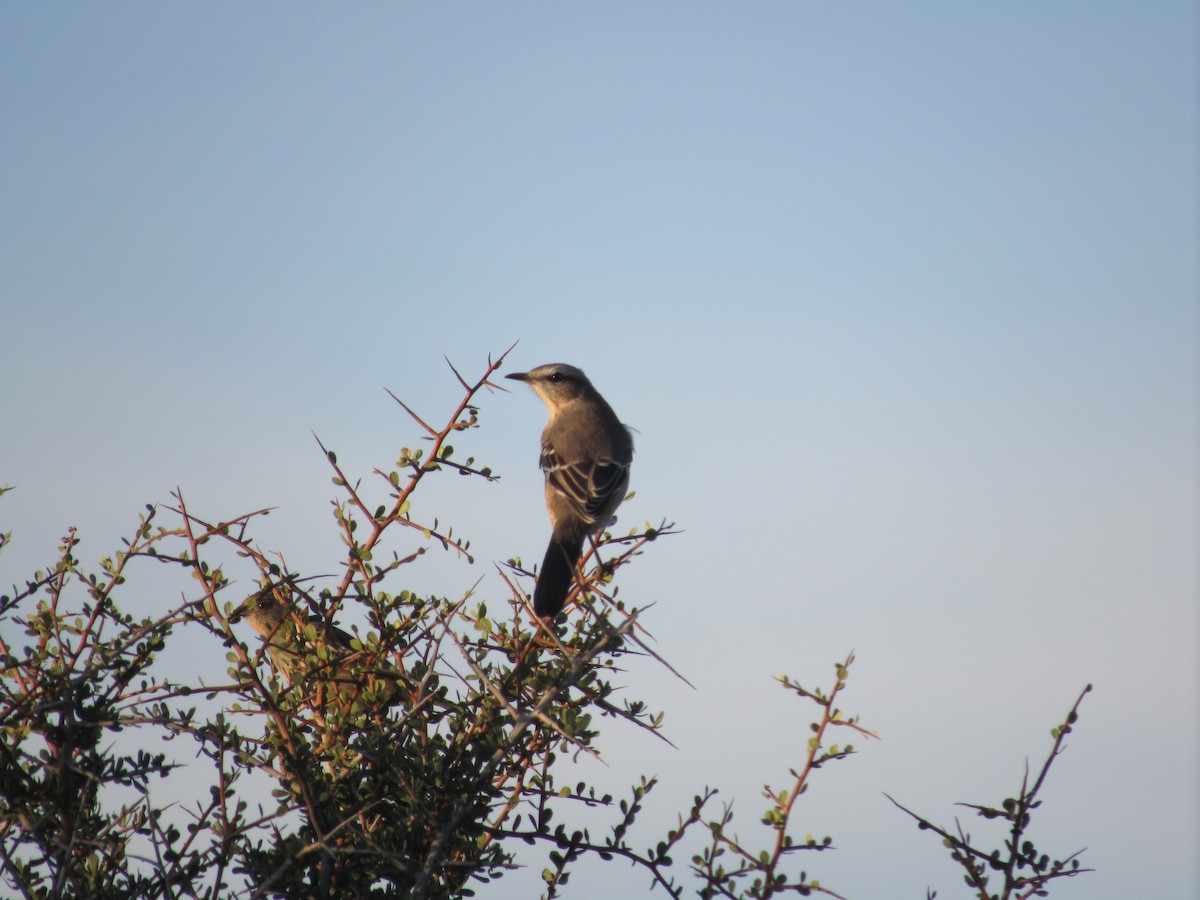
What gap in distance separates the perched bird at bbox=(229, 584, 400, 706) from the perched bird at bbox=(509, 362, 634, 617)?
1576 millimetres

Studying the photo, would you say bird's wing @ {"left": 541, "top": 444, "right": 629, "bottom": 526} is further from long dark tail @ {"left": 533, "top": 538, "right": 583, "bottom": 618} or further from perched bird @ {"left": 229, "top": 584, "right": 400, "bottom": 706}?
perched bird @ {"left": 229, "top": 584, "right": 400, "bottom": 706}

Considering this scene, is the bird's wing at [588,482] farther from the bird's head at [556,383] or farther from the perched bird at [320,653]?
the perched bird at [320,653]

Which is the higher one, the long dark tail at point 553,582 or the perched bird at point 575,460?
the perched bird at point 575,460

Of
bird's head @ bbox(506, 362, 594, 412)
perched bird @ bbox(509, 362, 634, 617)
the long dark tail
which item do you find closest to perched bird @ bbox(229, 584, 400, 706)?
the long dark tail

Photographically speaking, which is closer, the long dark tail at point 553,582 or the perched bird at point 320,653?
the perched bird at point 320,653

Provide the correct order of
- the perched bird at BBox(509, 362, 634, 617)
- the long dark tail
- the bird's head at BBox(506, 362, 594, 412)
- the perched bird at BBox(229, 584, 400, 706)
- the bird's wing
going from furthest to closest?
the bird's head at BBox(506, 362, 594, 412)
the bird's wing
the perched bird at BBox(509, 362, 634, 617)
the long dark tail
the perched bird at BBox(229, 584, 400, 706)

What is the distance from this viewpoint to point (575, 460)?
8.41m

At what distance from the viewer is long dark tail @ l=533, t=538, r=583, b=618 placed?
534cm

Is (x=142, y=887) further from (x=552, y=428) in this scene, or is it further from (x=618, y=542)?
(x=552, y=428)

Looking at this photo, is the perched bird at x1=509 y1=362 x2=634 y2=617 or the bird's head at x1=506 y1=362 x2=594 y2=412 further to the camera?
the bird's head at x1=506 y1=362 x2=594 y2=412

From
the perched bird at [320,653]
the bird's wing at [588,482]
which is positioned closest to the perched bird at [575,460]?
the bird's wing at [588,482]

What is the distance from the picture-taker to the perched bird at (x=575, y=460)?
24.2 ft

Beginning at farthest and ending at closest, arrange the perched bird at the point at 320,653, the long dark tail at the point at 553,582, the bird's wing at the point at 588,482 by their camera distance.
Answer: the bird's wing at the point at 588,482, the long dark tail at the point at 553,582, the perched bird at the point at 320,653

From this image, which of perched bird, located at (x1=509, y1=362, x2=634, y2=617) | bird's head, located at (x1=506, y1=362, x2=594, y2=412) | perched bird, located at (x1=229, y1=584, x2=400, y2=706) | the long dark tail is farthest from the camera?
bird's head, located at (x1=506, y1=362, x2=594, y2=412)
